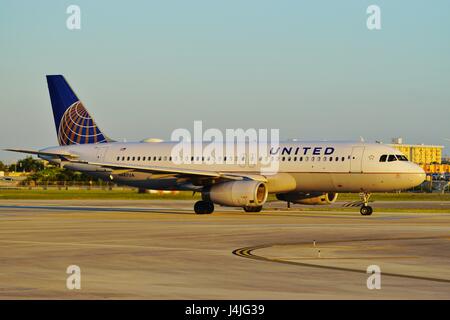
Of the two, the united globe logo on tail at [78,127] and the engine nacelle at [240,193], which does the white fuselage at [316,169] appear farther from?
the united globe logo on tail at [78,127]

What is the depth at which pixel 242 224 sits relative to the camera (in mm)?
36406

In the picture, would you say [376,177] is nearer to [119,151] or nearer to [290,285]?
[119,151]

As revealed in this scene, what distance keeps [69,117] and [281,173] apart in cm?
1775

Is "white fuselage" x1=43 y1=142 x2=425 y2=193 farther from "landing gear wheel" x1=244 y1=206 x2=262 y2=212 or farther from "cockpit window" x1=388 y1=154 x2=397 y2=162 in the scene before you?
"landing gear wheel" x1=244 y1=206 x2=262 y2=212

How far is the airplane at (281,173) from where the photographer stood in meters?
45.5

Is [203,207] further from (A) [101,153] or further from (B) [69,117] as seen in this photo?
(B) [69,117]

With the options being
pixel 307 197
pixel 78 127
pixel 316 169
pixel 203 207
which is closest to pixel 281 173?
pixel 316 169

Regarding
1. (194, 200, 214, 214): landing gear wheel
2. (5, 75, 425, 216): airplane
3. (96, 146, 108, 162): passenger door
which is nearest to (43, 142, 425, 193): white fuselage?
(5, 75, 425, 216): airplane

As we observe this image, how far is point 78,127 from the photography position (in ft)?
190

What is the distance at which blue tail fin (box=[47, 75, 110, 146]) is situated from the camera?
57.8 m

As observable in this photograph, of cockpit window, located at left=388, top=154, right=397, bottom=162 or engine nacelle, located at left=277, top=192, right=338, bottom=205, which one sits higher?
cockpit window, located at left=388, top=154, right=397, bottom=162

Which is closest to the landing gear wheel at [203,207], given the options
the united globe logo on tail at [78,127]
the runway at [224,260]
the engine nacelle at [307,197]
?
the engine nacelle at [307,197]
